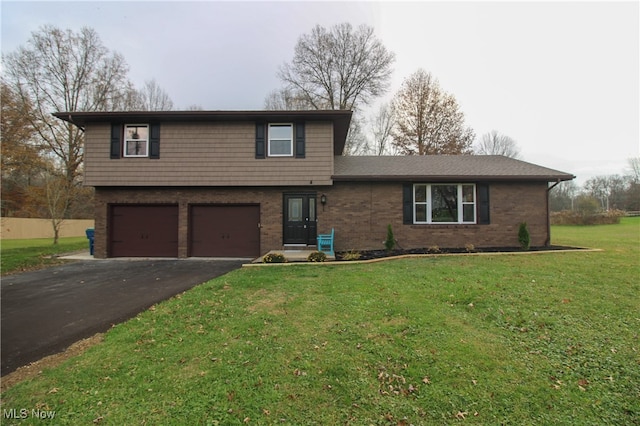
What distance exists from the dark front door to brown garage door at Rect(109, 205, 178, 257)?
14.1ft

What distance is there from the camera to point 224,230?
10.9m

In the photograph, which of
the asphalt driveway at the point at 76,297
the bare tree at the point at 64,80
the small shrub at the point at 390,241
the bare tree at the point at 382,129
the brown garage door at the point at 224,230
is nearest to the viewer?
the asphalt driveway at the point at 76,297

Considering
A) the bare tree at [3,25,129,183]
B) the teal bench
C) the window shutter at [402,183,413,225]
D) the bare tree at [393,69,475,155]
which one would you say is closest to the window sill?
the window shutter at [402,183,413,225]

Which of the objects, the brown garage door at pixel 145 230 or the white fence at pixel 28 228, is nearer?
the brown garage door at pixel 145 230

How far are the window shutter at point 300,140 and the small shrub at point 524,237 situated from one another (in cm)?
811

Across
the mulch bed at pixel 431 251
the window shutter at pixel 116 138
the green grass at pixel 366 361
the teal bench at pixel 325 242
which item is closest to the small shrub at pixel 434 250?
the mulch bed at pixel 431 251

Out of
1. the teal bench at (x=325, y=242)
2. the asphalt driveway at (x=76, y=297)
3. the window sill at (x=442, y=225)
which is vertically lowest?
the asphalt driveway at (x=76, y=297)

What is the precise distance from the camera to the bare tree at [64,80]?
1825cm

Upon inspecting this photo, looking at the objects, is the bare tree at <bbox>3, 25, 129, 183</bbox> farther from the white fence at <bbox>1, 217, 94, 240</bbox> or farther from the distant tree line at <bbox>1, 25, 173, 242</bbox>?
the white fence at <bbox>1, 217, 94, 240</bbox>

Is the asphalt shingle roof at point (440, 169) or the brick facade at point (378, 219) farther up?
the asphalt shingle roof at point (440, 169)

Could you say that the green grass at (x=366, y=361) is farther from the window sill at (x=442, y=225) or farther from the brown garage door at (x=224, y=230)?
the brown garage door at (x=224, y=230)

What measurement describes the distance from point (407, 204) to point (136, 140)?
1046 cm

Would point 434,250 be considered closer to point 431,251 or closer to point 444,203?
point 431,251

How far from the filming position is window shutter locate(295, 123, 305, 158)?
1048cm
